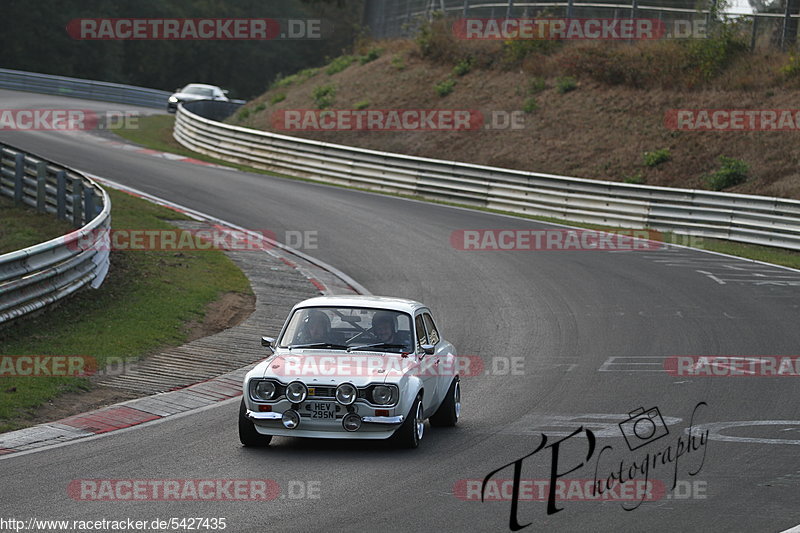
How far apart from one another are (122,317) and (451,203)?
16369 millimetres

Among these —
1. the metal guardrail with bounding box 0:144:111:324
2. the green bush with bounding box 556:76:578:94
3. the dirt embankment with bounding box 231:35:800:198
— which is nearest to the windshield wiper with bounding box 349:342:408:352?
the metal guardrail with bounding box 0:144:111:324

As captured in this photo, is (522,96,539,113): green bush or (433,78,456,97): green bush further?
(433,78,456,97): green bush

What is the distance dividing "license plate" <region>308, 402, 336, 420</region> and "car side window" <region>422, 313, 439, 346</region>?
1.93 metres

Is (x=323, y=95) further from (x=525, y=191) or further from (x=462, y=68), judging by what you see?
(x=525, y=191)

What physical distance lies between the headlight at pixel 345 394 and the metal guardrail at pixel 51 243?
18.2 ft

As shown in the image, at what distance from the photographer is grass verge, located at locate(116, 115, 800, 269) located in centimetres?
2353

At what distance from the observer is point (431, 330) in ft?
37.3

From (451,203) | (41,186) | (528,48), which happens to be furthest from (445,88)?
(41,186)

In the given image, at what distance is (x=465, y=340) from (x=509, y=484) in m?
6.96

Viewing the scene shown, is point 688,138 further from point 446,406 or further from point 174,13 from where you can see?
point 174,13

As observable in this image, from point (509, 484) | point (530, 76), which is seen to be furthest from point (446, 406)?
point (530, 76)

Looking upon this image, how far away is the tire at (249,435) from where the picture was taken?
9625mm

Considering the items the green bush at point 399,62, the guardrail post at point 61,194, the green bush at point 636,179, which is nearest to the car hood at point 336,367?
the guardrail post at point 61,194

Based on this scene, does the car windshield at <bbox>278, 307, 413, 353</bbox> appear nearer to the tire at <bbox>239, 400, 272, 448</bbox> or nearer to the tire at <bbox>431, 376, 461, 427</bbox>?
the tire at <bbox>431, 376, 461, 427</bbox>
